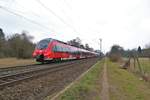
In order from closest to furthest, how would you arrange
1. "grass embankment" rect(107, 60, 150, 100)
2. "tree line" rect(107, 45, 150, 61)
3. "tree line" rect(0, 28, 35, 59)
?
"grass embankment" rect(107, 60, 150, 100)
"tree line" rect(107, 45, 150, 61)
"tree line" rect(0, 28, 35, 59)

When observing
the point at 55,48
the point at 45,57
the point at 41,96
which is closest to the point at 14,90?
the point at 41,96

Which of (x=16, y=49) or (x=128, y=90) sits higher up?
(x=16, y=49)

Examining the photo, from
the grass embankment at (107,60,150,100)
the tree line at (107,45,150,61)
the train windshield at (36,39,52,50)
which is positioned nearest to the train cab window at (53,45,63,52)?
the train windshield at (36,39,52,50)

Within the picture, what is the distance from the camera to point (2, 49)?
2470 inches

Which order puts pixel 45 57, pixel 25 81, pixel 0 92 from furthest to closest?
1. pixel 45 57
2. pixel 25 81
3. pixel 0 92

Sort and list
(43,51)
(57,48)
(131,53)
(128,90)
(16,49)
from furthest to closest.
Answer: (16,49) < (131,53) < (57,48) < (43,51) < (128,90)

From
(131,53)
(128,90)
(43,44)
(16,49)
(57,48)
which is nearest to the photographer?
(128,90)

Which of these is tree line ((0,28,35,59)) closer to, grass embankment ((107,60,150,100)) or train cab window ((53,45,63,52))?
train cab window ((53,45,63,52))

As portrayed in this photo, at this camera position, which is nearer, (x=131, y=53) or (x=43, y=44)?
(x=43, y=44)

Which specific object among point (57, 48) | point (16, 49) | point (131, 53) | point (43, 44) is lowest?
point (131, 53)

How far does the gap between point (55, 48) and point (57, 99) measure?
21305 mm

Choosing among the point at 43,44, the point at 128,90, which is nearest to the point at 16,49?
the point at 43,44

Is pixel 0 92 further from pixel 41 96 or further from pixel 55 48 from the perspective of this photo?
pixel 55 48

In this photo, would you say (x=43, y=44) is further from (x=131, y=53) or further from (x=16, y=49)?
(x=16, y=49)
